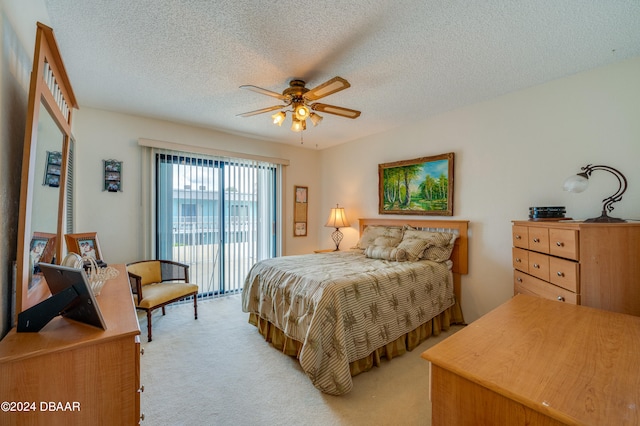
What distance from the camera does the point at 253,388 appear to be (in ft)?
6.63

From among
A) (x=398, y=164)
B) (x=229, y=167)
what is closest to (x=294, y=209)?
(x=229, y=167)

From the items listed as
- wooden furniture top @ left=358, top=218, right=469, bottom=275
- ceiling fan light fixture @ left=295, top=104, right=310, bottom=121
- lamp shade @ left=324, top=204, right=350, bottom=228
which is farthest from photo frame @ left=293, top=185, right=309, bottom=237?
ceiling fan light fixture @ left=295, top=104, right=310, bottom=121

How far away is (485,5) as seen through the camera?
5.14 ft

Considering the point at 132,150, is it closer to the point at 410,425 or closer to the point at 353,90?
the point at 353,90

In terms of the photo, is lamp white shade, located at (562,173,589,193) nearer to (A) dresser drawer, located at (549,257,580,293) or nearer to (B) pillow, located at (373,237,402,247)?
(A) dresser drawer, located at (549,257,580,293)

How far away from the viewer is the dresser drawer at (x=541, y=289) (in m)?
1.78

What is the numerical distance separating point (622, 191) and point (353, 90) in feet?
8.02

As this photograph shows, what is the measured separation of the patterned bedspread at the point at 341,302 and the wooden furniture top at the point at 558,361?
1088 millimetres

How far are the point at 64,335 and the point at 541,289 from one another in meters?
2.91

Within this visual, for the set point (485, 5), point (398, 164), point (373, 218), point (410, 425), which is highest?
point (485, 5)

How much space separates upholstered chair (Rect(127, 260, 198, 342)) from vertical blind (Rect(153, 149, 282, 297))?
30cm

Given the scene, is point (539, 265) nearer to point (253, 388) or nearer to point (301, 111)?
point (301, 111)

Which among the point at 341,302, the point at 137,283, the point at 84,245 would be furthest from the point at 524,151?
the point at 84,245

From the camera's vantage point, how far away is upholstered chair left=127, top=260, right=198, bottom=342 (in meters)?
2.75
